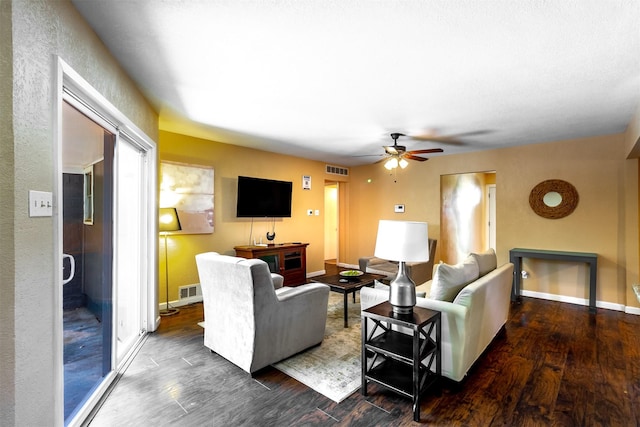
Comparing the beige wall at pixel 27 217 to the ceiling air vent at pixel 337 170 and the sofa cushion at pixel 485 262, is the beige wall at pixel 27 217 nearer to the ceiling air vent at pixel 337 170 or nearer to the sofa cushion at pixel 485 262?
the sofa cushion at pixel 485 262

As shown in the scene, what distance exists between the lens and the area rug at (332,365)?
2268 mm

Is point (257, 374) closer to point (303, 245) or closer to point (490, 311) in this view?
point (490, 311)

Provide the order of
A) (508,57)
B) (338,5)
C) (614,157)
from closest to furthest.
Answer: (338,5), (508,57), (614,157)

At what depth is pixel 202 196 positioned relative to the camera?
447 centimetres

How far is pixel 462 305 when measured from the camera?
2225 mm

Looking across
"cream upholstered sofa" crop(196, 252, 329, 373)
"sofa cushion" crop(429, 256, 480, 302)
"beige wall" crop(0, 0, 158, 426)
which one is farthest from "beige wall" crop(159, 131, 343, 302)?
"sofa cushion" crop(429, 256, 480, 302)

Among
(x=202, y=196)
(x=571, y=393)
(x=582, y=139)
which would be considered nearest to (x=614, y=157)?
(x=582, y=139)

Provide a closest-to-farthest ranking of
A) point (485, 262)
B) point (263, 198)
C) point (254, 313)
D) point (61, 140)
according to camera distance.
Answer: point (61, 140) < point (254, 313) < point (485, 262) < point (263, 198)

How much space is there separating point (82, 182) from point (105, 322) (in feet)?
3.61

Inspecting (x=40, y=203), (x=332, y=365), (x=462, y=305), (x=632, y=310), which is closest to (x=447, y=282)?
(x=462, y=305)

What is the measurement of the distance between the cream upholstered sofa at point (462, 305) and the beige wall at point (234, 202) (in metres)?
2.81

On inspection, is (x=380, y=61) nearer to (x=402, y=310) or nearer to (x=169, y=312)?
(x=402, y=310)

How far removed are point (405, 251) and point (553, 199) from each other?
396cm

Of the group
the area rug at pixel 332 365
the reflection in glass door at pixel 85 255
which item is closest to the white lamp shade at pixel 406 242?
the area rug at pixel 332 365
